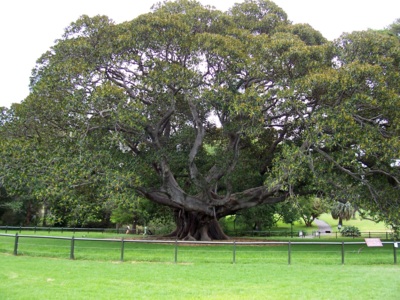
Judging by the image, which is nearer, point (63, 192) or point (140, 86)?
point (63, 192)

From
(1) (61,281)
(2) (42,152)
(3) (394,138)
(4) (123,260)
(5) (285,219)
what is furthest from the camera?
(5) (285,219)

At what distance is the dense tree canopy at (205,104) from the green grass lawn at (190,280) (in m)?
5.11

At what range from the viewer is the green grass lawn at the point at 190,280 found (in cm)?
902

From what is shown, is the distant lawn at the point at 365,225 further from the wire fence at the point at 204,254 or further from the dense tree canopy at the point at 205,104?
the wire fence at the point at 204,254

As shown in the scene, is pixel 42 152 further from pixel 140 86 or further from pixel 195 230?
pixel 195 230

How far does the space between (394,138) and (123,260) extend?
1259 cm

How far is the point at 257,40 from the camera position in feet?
63.4

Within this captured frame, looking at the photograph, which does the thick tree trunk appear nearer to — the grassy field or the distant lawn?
the grassy field

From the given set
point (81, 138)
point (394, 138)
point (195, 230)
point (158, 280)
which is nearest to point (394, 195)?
point (394, 138)

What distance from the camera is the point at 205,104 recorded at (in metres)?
19.7

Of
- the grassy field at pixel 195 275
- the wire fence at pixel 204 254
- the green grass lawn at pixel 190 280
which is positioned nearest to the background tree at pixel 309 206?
the wire fence at pixel 204 254

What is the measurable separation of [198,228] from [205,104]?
31.2 feet

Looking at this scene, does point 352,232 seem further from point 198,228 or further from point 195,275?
point 195,275

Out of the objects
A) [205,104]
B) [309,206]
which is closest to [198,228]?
[205,104]
